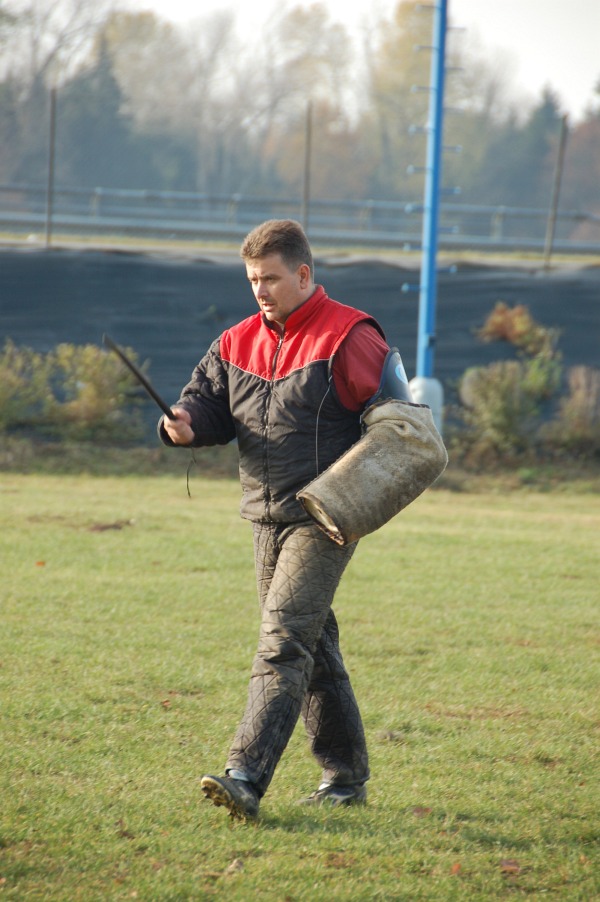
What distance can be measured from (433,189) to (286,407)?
35.4 ft

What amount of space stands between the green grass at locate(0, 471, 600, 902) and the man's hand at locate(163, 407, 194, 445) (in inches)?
46.8

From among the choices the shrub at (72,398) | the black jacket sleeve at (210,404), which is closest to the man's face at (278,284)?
the black jacket sleeve at (210,404)

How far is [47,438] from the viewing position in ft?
43.4

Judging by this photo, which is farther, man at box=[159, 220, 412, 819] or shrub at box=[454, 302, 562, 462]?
shrub at box=[454, 302, 562, 462]

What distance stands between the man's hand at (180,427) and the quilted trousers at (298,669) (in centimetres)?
38

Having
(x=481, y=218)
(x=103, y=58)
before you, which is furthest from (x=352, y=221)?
(x=103, y=58)

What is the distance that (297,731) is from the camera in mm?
4438

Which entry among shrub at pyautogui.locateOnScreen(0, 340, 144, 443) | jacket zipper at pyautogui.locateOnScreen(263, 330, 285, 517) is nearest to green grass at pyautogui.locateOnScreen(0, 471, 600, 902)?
jacket zipper at pyautogui.locateOnScreen(263, 330, 285, 517)

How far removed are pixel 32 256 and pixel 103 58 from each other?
18552 millimetres

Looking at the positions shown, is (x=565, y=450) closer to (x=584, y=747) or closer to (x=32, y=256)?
(x=32, y=256)

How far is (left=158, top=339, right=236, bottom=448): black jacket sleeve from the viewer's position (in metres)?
3.67

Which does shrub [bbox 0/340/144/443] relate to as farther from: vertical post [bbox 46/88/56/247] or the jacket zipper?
the jacket zipper

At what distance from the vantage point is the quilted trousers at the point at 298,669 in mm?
3346

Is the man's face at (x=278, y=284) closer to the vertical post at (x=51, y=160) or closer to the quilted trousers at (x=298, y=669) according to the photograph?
the quilted trousers at (x=298, y=669)
